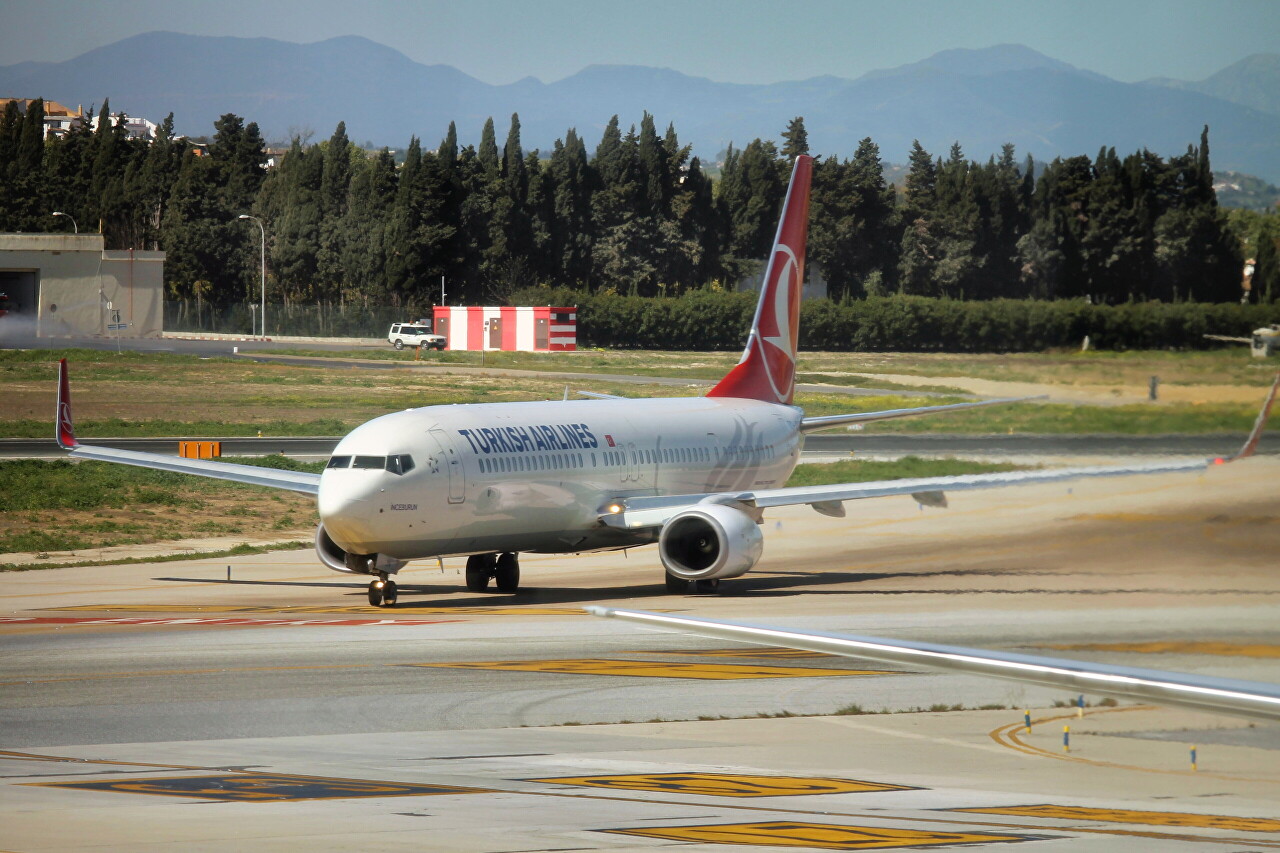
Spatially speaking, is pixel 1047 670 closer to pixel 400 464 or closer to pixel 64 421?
pixel 400 464

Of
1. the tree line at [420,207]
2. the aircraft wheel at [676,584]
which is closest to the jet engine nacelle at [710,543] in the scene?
the aircraft wheel at [676,584]

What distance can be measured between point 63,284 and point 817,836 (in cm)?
10865

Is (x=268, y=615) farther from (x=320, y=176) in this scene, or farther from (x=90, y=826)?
(x=320, y=176)

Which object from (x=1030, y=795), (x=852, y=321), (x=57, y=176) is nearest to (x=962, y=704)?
(x=1030, y=795)

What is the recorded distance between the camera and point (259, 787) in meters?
15.2

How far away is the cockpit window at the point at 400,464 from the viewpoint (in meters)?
30.3

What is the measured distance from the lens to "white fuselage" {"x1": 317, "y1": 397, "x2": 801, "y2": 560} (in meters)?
30.4

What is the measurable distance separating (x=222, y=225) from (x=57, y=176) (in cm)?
1897

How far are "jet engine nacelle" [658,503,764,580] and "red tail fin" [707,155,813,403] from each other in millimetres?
8682

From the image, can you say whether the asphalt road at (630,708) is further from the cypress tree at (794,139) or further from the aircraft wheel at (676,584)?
the cypress tree at (794,139)

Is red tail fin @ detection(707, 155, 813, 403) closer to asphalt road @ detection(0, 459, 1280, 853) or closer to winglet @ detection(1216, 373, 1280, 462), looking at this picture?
asphalt road @ detection(0, 459, 1280, 853)

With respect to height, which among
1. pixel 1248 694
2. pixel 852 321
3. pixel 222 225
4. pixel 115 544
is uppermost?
pixel 222 225

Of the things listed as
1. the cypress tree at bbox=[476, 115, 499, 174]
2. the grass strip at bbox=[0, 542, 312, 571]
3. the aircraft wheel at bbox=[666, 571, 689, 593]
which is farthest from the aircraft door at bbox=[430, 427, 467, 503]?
the cypress tree at bbox=[476, 115, 499, 174]

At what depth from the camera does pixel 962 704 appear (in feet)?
71.4
